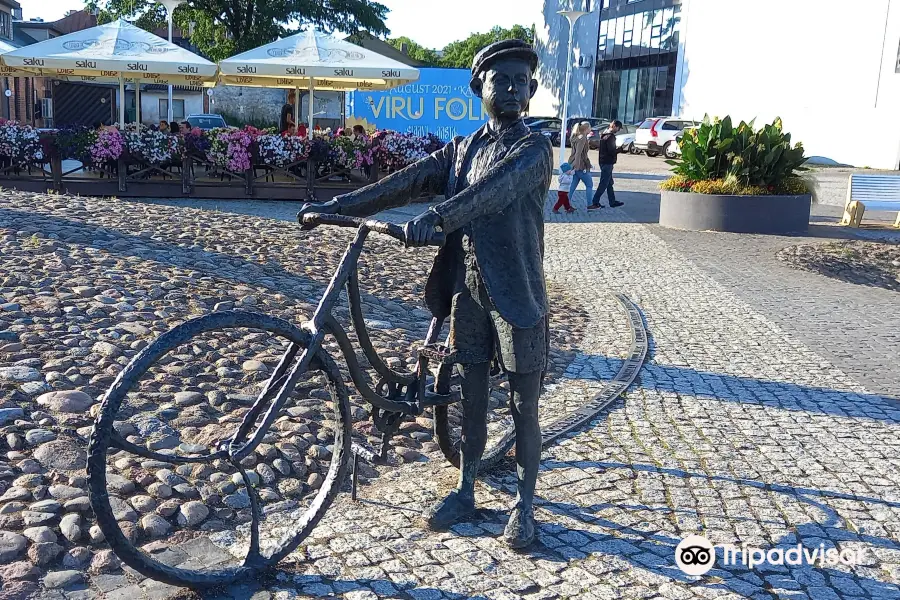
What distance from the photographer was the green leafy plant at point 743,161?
41.4ft

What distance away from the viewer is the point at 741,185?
12.7 metres

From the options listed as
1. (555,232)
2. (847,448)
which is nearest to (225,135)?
(555,232)

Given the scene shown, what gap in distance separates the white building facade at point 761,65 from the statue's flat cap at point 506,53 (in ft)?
66.8

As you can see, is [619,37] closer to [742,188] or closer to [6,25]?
[6,25]

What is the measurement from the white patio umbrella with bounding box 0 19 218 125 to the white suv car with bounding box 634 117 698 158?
864 inches

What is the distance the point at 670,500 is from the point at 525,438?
860mm

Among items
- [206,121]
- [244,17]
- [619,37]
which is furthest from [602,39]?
[206,121]

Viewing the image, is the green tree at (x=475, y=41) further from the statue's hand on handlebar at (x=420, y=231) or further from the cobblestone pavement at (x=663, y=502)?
the statue's hand on handlebar at (x=420, y=231)

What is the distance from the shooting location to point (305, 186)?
14367mm

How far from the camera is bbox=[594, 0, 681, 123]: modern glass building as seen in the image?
135ft

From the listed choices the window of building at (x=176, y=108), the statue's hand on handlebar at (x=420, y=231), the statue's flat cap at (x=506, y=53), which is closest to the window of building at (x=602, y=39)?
the window of building at (x=176, y=108)

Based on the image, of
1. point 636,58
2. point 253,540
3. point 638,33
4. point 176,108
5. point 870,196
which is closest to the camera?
point 253,540

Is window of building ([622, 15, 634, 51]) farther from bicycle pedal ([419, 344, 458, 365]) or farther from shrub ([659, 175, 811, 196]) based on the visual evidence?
bicycle pedal ([419, 344, 458, 365])

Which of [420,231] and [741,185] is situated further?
[741,185]
